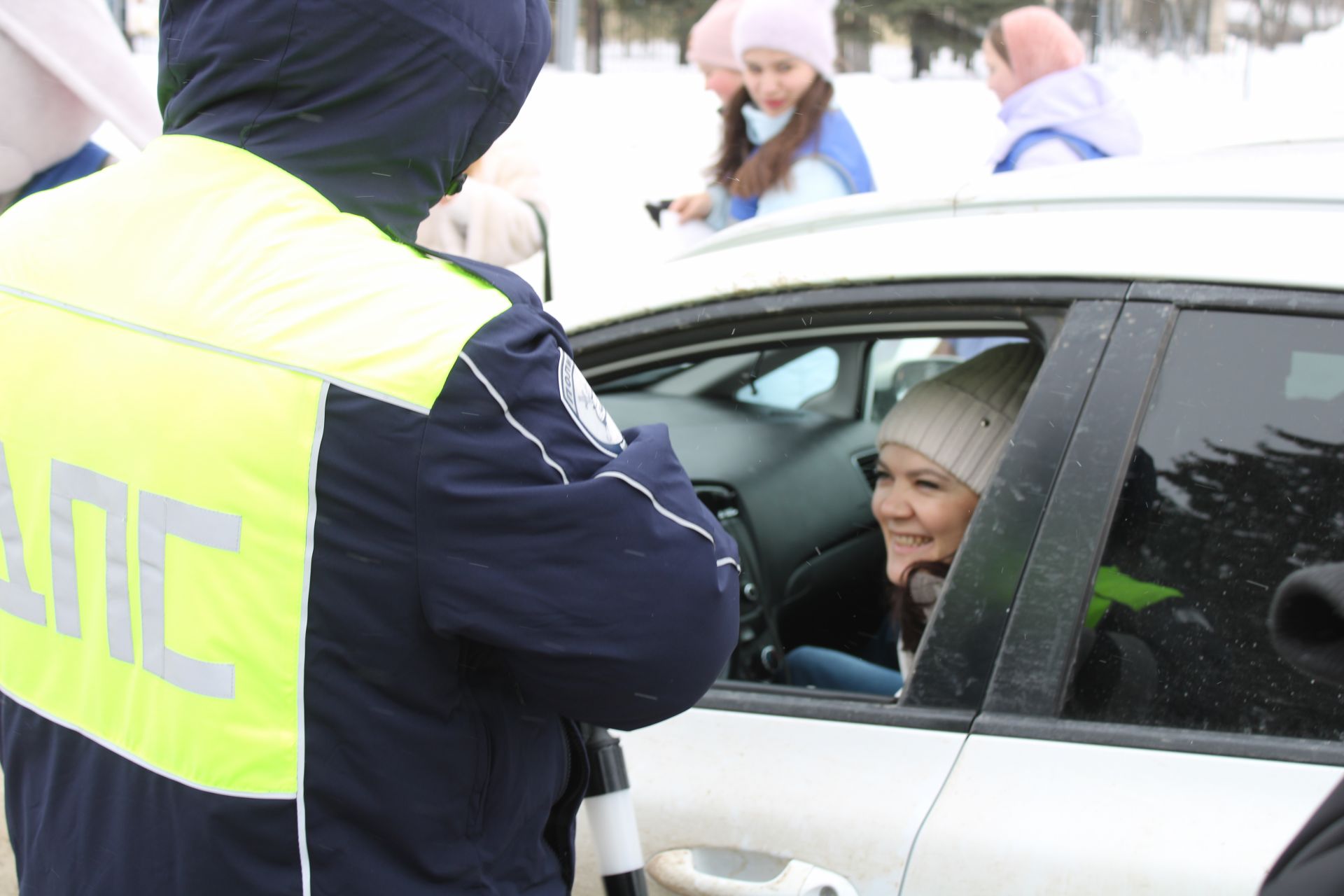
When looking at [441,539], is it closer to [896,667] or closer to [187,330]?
[187,330]

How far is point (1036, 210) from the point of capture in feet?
5.97

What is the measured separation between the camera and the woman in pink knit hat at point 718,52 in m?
4.59

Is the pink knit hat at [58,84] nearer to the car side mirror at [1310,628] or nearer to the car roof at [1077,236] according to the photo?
the car roof at [1077,236]

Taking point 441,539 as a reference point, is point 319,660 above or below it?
below

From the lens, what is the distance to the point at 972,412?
7.38 feet

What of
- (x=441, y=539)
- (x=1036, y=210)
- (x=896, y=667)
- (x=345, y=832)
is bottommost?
(x=896, y=667)

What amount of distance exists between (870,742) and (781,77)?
107 inches

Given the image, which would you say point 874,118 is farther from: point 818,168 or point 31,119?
point 31,119

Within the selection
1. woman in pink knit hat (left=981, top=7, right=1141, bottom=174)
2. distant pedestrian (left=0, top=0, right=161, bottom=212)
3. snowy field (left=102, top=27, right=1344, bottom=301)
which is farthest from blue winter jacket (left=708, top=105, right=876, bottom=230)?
snowy field (left=102, top=27, right=1344, bottom=301)

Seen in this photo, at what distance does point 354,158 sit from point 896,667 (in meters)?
1.66

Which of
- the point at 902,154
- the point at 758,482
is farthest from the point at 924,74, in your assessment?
the point at 758,482

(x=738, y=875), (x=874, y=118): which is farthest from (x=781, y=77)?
(x=874, y=118)

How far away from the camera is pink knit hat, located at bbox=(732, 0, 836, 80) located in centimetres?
390

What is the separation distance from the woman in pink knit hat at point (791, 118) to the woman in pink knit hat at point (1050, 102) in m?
0.45
